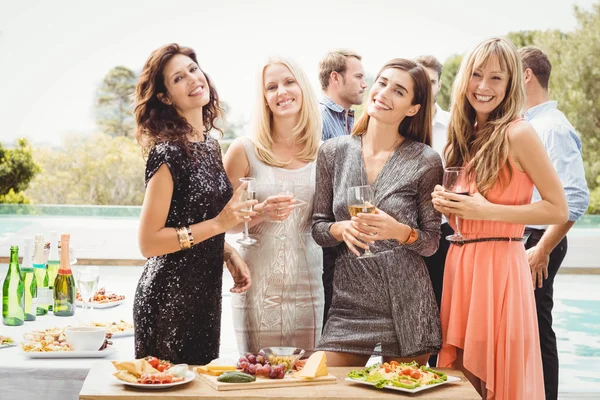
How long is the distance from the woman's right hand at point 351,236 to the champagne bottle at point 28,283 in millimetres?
1423

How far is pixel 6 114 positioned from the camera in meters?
18.7

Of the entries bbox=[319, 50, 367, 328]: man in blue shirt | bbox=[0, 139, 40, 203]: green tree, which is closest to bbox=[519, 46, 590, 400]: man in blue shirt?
bbox=[319, 50, 367, 328]: man in blue shirt

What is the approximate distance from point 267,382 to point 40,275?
1.59 meters

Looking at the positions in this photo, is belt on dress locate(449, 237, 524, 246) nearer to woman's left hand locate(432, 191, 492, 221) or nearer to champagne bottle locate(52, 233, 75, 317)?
woman's left hand locate(432, 191, 492, 221)

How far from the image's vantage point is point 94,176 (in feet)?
58.4

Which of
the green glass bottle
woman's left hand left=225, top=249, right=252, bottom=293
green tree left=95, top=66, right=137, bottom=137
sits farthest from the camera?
green tree left=95, top=66, right=137, bottom=137

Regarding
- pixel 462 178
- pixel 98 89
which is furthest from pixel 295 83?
pixel 98 89

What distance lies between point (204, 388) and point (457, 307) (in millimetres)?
947

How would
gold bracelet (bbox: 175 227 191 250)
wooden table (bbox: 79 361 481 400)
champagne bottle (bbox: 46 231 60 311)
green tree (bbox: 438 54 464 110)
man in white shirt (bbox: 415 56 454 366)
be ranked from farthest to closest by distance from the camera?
green tree (bbox: 438 54 464 110), champagne bottle (bbox: 46 231 60 311), man in white shirt (bbox: 415 56 454 366), gold bracelet (bbox: 175 227 191 250), wooden table (bbox: 79 361 481 400)

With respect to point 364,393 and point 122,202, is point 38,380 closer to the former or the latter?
point 364,393

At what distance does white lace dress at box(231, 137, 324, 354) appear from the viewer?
9.96ft

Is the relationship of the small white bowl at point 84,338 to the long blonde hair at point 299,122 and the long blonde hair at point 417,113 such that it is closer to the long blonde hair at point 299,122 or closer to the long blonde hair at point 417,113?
the long blonde hair at point 299,122

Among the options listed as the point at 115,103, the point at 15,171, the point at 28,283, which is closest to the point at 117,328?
the point at 28,283

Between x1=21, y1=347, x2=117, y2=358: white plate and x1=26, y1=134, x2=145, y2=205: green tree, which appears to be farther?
x1=26, y1=134, x2=145, y2=205: green tree
